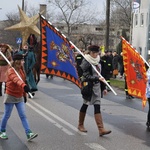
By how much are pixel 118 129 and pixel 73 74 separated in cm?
152

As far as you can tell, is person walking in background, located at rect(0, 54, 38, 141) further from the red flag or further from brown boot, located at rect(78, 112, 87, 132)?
the red flag

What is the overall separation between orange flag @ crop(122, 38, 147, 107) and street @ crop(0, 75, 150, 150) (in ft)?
2.53

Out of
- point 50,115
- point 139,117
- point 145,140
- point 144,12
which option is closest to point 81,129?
point 145,140

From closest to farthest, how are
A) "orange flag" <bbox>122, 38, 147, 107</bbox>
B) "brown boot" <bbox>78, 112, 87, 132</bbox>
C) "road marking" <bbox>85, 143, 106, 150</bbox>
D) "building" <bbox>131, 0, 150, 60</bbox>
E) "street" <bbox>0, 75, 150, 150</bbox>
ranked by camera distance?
1. "road marking" <bbox>85, 143, 106, 150</bbox>
2. "street" <bbox>0, 75, 150, 150</bbox>
3. "brown boot" <bbox>78, 112, 87, 132</bbox>
4. "orange flag" <bbox>122, 38, 147, 107</bbox>
5. "building" <bbox>131, 0, 150, 60</bbox>

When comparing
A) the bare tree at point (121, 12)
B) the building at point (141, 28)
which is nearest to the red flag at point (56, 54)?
the building at point (141, 28)

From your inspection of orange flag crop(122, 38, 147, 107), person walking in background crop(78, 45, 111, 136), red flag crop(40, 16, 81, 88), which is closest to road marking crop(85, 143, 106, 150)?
person walking in background crop(78, 45, 111, 136)

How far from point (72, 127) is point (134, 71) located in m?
2.15

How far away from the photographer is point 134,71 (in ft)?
32.8

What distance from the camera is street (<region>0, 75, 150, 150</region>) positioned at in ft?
24.1

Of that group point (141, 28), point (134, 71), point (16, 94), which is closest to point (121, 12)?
point (141, 28)

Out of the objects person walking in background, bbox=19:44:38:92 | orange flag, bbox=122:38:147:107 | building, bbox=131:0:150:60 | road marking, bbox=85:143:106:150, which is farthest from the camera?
building, bbox=131:0:150:60

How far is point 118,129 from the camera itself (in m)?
9.00

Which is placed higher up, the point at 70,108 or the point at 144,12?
the point at 144,12

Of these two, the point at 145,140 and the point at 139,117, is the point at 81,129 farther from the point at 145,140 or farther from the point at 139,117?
the point at 139,117
